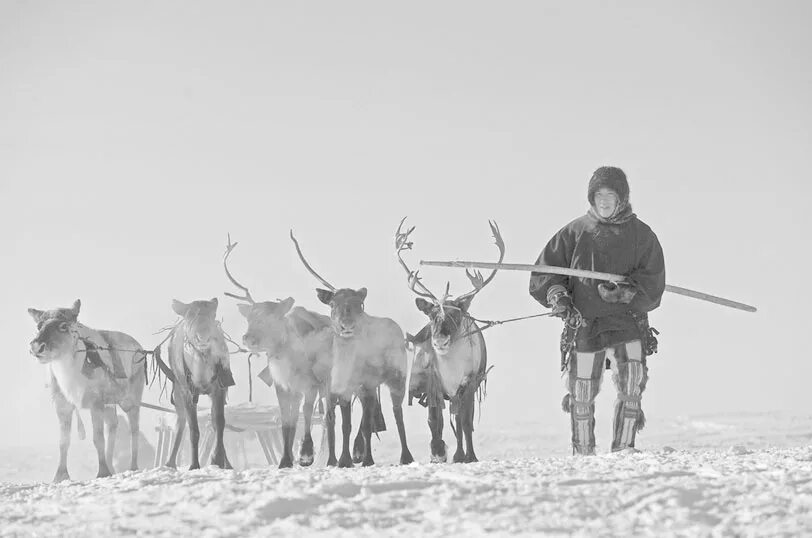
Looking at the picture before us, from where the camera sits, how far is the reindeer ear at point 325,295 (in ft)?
42.8

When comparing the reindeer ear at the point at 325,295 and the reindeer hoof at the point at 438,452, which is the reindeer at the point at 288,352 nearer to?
the reindeer ear at the point at 325,295

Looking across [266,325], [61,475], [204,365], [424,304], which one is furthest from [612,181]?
[61,475]

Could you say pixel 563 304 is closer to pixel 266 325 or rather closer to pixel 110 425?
pixel 266 325

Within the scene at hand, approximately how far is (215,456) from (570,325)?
4702 mm

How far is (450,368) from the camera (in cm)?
1307

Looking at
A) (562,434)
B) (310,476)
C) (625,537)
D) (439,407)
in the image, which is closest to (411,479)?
(310,476)

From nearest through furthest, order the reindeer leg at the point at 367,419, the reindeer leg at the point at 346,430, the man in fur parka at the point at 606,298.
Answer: the man in fur parka at the point at 606,298, the reindeer leg at the point at 346,430, the reindeer leg at the point at 367,419

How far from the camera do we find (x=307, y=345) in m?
13.4

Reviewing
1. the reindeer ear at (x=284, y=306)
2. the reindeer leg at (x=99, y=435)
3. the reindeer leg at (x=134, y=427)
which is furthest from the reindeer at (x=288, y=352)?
the reindeer leg at (x=134, y=427)

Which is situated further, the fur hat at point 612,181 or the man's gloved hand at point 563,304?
the fur hat at point 612,181

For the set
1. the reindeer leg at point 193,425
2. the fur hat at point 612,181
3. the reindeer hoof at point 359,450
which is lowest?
the reindeer hoof at point 359,450

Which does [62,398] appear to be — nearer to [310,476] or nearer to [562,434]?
[310,476]

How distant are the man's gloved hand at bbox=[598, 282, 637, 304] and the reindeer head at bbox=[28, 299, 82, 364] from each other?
21.7 ft

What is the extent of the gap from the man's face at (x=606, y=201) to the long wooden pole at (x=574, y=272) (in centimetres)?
54
